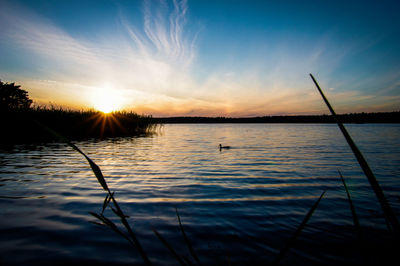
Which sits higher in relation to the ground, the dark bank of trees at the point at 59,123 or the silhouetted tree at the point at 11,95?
the silhouetted tree at the point at 11,95

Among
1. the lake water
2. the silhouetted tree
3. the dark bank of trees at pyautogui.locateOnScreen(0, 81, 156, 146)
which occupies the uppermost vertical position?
the silhouetted tree

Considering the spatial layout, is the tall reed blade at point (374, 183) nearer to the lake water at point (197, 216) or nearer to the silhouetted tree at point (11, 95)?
the lake water at point (197, 216)

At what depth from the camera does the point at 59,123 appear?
25.6 m

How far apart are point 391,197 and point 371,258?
3755mm

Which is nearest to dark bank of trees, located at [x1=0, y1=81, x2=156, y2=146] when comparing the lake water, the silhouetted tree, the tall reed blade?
the silhouetted tree

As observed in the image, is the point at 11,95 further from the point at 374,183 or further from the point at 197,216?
the point at 374,183

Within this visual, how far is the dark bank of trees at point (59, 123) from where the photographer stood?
2169 cm

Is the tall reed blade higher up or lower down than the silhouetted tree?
lower down

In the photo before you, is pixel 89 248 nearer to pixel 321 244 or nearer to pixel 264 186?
pixel 321 244

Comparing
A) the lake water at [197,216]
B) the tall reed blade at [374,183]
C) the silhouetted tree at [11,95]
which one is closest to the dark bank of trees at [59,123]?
the silhouetted tree at [11,95]

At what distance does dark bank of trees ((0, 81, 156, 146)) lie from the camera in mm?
21689

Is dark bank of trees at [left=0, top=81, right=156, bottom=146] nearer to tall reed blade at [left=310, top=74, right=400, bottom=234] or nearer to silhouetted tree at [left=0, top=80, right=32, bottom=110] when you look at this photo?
silhouetted tree at [left=0, top=80, right=32, bottom=110]

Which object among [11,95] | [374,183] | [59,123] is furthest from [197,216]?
[11,95]

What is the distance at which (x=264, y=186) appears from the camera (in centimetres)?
673
